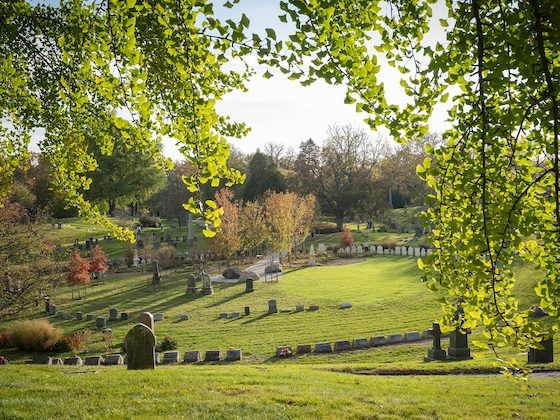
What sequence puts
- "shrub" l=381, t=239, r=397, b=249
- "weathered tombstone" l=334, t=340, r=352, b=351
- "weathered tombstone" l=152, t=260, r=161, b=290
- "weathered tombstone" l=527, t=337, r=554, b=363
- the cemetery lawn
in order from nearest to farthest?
the cemetery lawn < "weathered tombstone" l=527, t=337, r=554, b=363 < "weathered tombstone" l=334, t=340, r=352, b=351 < "weathered tombstone" l=152, t=260, r=161, b=290 < "shrub" l=381, t=239, r=397, b=249

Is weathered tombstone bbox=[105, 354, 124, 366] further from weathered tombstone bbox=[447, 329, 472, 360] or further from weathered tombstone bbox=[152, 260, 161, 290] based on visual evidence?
weathered tombstone bbox=[152, 260, 161, 290]

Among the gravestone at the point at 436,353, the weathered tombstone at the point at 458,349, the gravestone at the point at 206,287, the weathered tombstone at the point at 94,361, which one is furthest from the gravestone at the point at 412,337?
the gravestone at the point at 206,287

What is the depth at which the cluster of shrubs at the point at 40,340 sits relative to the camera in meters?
20.8

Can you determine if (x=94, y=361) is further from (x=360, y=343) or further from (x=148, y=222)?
(x=148, y=222)

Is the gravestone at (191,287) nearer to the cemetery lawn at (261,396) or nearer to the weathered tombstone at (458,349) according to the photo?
the weathered tombstone at (458,349)

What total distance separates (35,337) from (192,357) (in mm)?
7694

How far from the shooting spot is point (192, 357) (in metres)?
18.1

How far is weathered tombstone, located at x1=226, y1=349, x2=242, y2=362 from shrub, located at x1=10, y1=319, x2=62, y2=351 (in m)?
8.18

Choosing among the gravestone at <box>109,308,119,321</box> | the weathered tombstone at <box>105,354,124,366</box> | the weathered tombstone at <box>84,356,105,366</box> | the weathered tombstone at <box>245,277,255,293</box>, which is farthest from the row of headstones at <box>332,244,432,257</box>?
the weathered tombstone at <box>84,356,105,366</box>

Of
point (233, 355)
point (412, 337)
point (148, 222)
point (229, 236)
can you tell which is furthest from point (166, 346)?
point (148, 222)

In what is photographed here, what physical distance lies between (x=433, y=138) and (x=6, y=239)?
5644 cm

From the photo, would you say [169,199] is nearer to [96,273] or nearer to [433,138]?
[96,273]

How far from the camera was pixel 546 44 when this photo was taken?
375cm

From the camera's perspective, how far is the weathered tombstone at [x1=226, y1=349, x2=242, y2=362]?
707 inches
